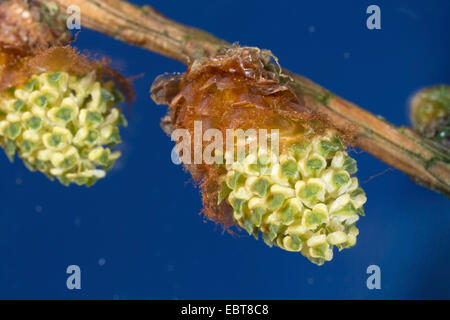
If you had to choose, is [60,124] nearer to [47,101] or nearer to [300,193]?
[47,101]

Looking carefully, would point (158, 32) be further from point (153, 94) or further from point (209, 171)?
point (209, 171)

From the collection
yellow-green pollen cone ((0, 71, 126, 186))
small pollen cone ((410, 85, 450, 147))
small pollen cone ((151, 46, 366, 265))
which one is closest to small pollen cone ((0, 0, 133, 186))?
yellow-green pollen cone ((0, 71, 126, 186))

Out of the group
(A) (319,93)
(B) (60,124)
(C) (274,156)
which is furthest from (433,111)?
(B) (60,124)

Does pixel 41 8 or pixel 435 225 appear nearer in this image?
pixel 41 8

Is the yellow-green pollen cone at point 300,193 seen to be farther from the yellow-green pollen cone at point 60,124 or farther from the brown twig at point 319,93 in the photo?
the yellow-green pollen cone at point 60,124

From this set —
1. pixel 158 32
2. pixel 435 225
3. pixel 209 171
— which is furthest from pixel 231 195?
pixel 435 225

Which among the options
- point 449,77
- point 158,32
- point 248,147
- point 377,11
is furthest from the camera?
point 449,77

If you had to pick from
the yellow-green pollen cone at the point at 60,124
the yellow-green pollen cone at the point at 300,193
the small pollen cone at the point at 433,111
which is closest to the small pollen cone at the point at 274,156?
the yellow-green pollen cone at the point at 300,193
